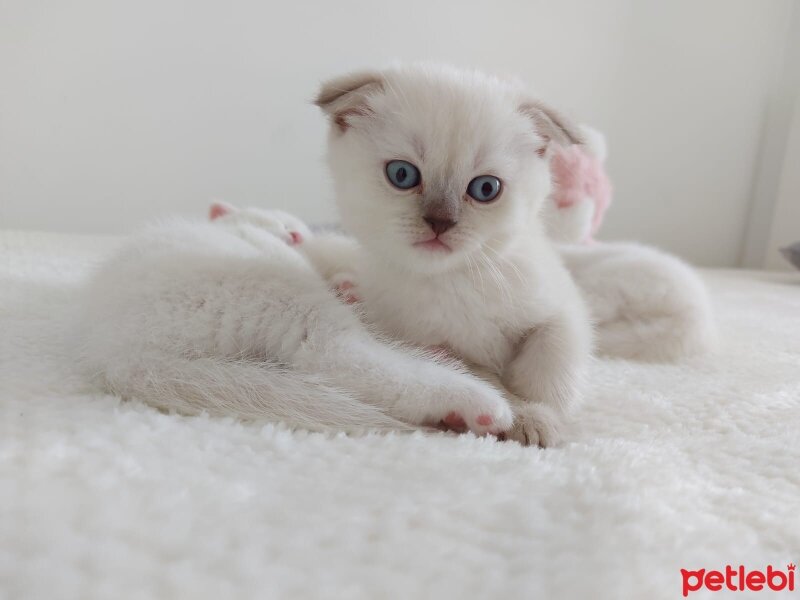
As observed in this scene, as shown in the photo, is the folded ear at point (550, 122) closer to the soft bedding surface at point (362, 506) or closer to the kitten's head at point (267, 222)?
the soft bedding surface at point (362, 506)

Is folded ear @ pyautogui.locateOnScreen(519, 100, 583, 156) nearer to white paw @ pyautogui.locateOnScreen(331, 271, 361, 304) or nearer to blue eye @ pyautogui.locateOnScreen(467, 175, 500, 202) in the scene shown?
blue eye @ pyautogui.locateOnScreen(467, 175, 500, 202)

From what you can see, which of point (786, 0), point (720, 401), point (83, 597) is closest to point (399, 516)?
point (83, 597)

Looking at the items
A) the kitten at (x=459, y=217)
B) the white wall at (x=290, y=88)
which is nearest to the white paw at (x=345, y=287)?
the kitten at (x=459, y=217)

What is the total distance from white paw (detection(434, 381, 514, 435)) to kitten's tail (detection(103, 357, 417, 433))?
2.1 inches

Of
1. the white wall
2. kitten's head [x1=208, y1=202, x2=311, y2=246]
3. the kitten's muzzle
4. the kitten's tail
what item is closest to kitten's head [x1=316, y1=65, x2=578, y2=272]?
the kitten's muzzle

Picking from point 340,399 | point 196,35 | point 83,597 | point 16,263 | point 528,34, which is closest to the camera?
point 83,597

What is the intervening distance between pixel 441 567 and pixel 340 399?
30 centimetres

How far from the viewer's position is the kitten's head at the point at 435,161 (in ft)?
2.72

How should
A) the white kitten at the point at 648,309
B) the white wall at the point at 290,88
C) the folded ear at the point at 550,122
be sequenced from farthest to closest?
1. the white wall at the point at 290,88
2. the white kitten at the point at 648,309
3. the folded ear at the point at 550,122

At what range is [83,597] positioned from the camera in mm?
373

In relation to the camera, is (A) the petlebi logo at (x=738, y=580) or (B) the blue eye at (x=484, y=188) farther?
(B) the blue eye at (x=484, y=188)

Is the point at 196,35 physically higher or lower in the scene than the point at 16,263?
higher

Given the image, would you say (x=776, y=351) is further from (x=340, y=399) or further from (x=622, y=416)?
(x=340, y=399)

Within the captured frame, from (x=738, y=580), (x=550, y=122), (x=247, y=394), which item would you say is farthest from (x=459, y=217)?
(x=738, y=580)
